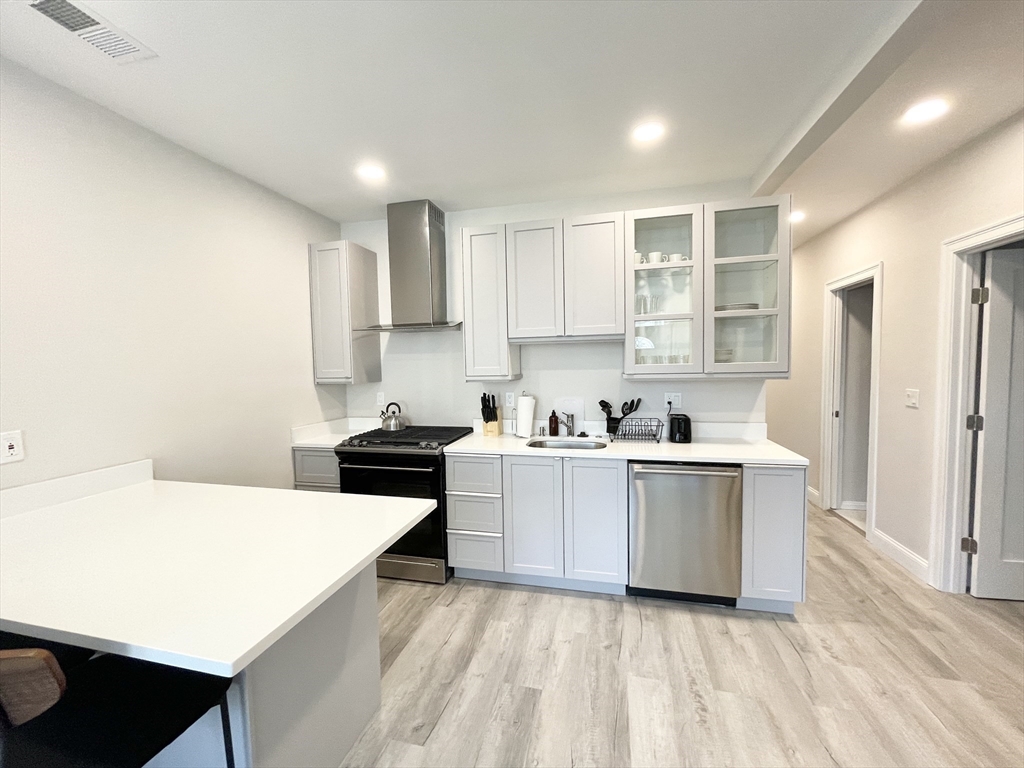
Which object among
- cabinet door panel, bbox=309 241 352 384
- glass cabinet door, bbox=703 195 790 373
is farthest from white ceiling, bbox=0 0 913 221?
cabinet door panel, bbox=309 241 352 384

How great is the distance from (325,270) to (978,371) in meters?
4.19

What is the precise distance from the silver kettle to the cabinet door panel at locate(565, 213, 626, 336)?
4.83ft

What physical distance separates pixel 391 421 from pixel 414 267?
1175 mm

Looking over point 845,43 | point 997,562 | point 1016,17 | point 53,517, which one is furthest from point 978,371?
point 53,517

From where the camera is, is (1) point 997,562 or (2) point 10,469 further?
(1) point 997,562

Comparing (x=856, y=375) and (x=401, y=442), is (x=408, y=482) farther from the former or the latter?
(x=856, y=375)

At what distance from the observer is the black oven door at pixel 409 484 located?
104 inches

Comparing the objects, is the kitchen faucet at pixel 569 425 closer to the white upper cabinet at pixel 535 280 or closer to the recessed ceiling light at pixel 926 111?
the white upper cabinet at pixel 535 280

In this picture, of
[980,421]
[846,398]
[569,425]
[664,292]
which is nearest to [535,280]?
[664,292]

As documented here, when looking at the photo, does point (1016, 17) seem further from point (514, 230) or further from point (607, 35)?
point (514, 230)

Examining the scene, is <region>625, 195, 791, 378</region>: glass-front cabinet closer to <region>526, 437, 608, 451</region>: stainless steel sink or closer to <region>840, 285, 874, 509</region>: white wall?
<region>526, 437, 608, 451</region>: stainless steel sink

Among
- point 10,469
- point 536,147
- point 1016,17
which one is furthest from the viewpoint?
point 536,147

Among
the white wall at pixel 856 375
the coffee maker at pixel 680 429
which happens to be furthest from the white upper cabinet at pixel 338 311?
the white wall at pixel 856 375

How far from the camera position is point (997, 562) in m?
2.35
